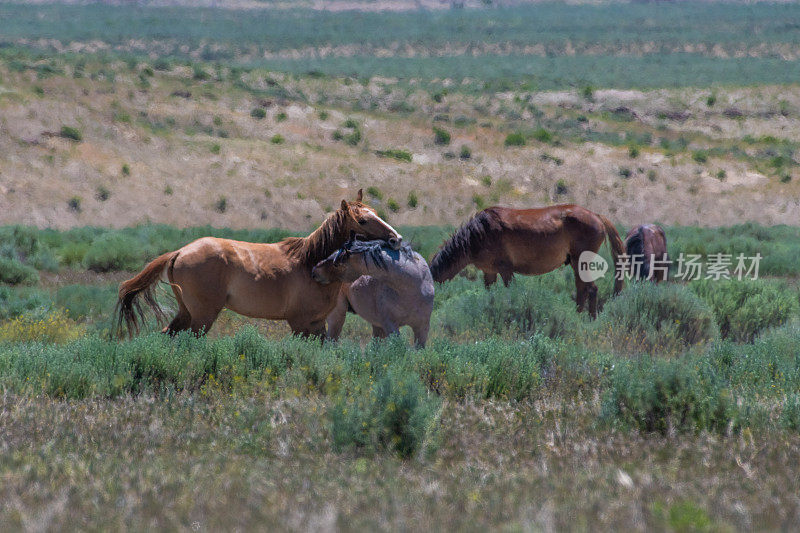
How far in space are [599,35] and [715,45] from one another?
51.0ft

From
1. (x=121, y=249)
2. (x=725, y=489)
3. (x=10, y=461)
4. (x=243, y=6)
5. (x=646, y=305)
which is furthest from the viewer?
(x=243, y=6)

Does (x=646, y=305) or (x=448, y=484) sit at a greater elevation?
(x=448, y=484)

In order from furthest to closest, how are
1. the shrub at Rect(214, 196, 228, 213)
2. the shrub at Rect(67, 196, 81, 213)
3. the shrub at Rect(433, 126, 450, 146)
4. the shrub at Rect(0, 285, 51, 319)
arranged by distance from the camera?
the shrub at Rect(433, 126, 450, 146) < the shrub at Rect(214, 196, 228, 213) < the shrub at Rect(67, 196, 81, 213) < the shrub at Rect(0, 285, 51, 319)

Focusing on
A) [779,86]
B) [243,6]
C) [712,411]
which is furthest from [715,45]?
[712,411]

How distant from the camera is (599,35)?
12512cm

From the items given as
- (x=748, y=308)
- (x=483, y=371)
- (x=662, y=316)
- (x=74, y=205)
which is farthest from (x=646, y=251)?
(x=74, y=205)

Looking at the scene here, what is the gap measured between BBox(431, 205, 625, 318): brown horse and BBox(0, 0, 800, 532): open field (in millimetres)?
793

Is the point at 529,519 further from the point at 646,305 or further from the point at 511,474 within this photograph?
the point at 646,305

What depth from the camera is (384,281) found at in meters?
8.91

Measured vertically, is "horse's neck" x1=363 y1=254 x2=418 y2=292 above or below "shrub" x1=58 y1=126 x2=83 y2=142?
above

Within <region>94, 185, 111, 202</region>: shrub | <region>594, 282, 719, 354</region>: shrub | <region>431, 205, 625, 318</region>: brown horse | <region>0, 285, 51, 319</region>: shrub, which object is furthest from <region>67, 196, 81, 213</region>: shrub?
<region>594, 282, 719, 354</region>: shrub

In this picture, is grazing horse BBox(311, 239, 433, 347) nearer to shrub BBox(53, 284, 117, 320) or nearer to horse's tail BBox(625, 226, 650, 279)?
shrub BBox(53, 284, 117, 320)

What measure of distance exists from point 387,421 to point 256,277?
3411 mm

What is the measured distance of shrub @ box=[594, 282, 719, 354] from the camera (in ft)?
39.4
